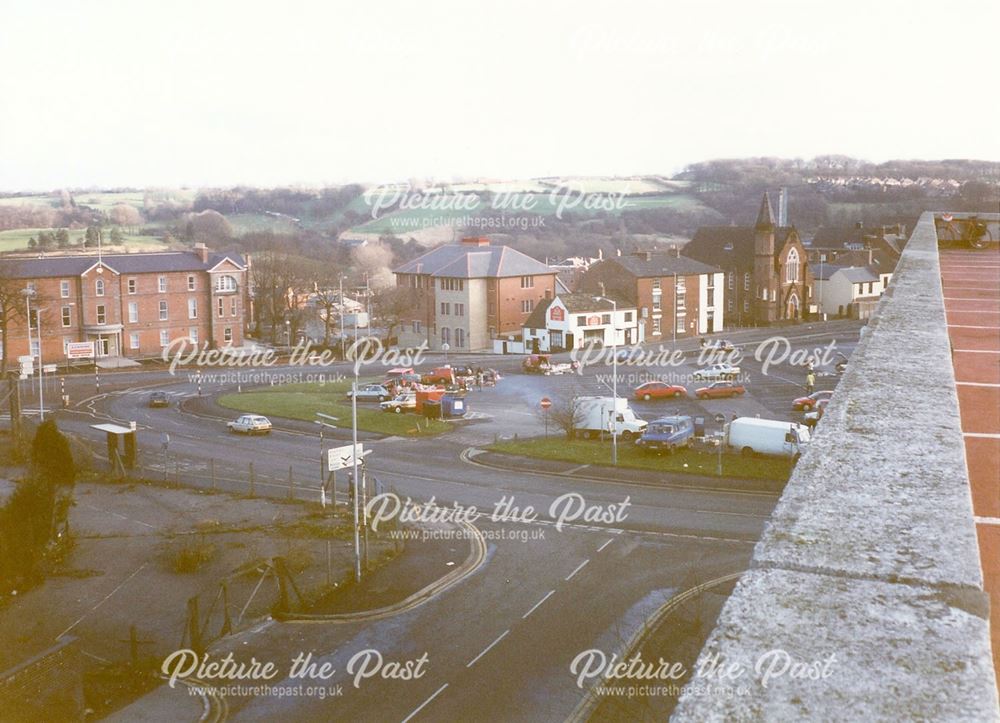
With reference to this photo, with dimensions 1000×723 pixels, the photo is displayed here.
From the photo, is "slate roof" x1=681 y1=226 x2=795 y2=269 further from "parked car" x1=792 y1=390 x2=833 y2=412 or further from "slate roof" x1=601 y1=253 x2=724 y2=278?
"parked car" x1=792 y1=390 x2=833 y2=412

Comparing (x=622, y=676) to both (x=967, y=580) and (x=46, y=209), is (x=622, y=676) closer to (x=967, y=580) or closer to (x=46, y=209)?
(x=967, y=580)

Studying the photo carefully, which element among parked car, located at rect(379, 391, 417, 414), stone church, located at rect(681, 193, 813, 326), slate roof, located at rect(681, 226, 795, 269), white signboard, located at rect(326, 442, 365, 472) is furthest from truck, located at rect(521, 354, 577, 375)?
slate roof, located at rect(681, 226, 795, 269)

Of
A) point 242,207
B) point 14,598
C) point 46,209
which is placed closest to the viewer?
point 14,598

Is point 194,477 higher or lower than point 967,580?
lower

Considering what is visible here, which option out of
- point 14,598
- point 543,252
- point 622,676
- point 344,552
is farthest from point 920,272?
point 543,252

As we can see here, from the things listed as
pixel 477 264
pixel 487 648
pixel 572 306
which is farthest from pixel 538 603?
pixel 477 264

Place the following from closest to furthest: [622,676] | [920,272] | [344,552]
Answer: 1. [920,272]
2. [622,676]
3. [344,552]

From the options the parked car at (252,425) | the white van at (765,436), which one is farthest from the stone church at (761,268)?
the parked car at (252,425)
